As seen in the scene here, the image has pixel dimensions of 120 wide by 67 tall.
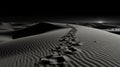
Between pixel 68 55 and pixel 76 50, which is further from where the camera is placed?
pixel 76 50

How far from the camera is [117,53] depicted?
17.0ft

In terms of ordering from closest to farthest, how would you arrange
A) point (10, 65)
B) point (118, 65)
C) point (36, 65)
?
point (118, 65), point (36, 65), point (10, 65)

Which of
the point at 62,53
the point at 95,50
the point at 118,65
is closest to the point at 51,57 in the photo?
the point at 62,53

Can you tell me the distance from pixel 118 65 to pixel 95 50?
149 cm

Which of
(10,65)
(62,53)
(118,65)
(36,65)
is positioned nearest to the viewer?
(118,65)

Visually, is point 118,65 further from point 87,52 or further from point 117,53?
point 87,52

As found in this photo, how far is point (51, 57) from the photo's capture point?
5070 millimetres

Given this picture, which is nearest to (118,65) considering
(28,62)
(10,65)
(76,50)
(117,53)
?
(117,53)

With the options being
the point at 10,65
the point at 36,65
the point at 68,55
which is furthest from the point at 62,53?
the point at 10,65

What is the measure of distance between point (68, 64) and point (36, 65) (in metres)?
0.91

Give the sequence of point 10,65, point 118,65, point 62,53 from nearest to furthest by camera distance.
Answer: point 118,65, point 10,65, point 62,53

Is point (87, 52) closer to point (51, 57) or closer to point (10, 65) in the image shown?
point (51, 57)

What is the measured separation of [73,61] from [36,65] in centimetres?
105

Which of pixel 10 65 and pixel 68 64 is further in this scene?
pixel 10 65
